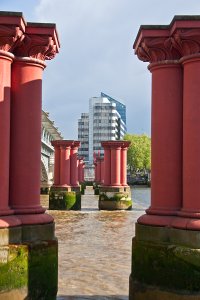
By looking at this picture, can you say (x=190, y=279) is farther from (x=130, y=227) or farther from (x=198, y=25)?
(x=130, y=227)

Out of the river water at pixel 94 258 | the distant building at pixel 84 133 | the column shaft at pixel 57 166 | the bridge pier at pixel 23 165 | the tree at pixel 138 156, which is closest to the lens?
the bridge pier at pixel 23 165

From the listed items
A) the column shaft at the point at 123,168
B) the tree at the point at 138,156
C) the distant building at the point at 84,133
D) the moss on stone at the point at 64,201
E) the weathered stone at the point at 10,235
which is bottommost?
the moss on stone at the point at 64,201

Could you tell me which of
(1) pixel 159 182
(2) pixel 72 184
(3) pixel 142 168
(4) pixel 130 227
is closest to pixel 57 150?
(2) pixel 72 184

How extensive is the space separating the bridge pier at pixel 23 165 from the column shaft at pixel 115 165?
18.0 metres

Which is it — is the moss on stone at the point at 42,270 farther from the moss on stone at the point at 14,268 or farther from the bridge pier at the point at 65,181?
the bridge pier at the point at 65,181

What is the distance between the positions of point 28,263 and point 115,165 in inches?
731

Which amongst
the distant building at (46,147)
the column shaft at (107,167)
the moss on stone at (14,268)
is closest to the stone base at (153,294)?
the moss on stone at (14,268)

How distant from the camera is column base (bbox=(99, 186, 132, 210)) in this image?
→ 24266mm

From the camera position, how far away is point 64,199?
81.3 feet

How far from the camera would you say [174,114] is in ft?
22.2

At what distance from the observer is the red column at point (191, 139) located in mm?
6379

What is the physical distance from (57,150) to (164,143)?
20101mm

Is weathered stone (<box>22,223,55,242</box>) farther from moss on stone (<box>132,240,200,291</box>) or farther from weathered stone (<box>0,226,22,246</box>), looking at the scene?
moss on stone (<box>132,240,200,291</box>)

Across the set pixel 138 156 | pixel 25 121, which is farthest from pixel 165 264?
pixel 138 156
